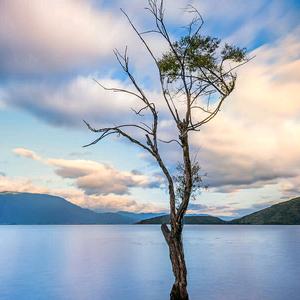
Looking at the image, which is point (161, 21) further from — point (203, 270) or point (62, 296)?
point (203, 270)

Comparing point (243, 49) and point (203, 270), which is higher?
point (243, 49)

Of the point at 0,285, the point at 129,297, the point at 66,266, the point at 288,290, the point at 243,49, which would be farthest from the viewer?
the point at 66,266

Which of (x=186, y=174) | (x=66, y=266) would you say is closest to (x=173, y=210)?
(x=186, y=174)

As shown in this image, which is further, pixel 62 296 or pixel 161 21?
pixel 62 296

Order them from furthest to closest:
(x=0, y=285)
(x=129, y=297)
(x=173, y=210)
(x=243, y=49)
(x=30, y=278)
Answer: (x=30, y=278) < (x=0, y=285) < (x=129, y=297) < (x=243, y=49) < (x=173, y=210)

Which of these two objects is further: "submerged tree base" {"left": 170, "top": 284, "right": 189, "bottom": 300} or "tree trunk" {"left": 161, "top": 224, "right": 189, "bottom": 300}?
"tree trunk" {"left": 161, "top": 224, "right": 189, "bottom": 300}

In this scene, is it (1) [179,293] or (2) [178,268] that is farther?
(2) [178,268]

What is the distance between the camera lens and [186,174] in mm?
24125

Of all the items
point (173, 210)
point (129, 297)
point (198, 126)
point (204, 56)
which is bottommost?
point (129, 297)

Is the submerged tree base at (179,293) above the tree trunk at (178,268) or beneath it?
beneath

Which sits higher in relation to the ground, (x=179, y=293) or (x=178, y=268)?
(x=178, y=268)

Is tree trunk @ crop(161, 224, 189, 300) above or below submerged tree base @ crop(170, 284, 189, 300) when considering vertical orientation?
above

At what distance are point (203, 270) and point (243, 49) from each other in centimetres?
3964

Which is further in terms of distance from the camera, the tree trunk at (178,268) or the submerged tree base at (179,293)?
the tree trunk at (178,268)
